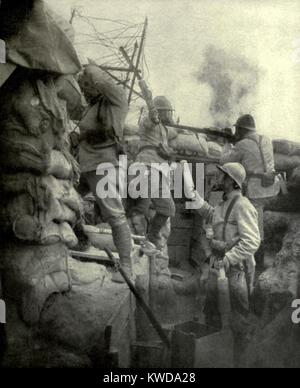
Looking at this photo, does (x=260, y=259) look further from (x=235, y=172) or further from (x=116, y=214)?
(x=116, y=214)

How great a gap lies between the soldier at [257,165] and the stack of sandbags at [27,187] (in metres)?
2.01

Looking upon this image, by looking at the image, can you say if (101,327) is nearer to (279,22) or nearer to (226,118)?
(226,118)

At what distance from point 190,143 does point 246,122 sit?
180 cm

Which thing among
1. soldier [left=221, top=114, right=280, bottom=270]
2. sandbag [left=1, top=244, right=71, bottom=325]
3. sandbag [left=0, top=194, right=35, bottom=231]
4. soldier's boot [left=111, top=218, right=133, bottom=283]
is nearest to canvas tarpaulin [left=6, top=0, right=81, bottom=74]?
sandbag [left=0, top=194, right=35, bottom=231]

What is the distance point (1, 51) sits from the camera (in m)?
3.01

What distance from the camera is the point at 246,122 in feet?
14.2

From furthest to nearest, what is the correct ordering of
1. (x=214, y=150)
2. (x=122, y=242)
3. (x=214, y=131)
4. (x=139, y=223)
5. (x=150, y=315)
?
(x=214, y=150) → (x=139, y=223) → (x=214, y=131) → (x=122, y=242) → (x=150, y=315)

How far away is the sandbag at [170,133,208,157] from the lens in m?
5.78

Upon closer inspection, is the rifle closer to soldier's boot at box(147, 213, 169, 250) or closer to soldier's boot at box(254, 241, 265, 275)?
soldier's boot at box(147, 213, 169, 250)

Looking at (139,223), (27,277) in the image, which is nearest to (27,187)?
(27,277)

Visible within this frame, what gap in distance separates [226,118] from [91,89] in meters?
1.30

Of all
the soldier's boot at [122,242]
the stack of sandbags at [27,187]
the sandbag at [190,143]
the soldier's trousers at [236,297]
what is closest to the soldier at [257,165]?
the soldier's trousers at [236,297]

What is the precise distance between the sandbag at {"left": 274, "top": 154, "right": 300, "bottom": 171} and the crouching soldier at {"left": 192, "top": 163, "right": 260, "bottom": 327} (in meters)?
0.99
